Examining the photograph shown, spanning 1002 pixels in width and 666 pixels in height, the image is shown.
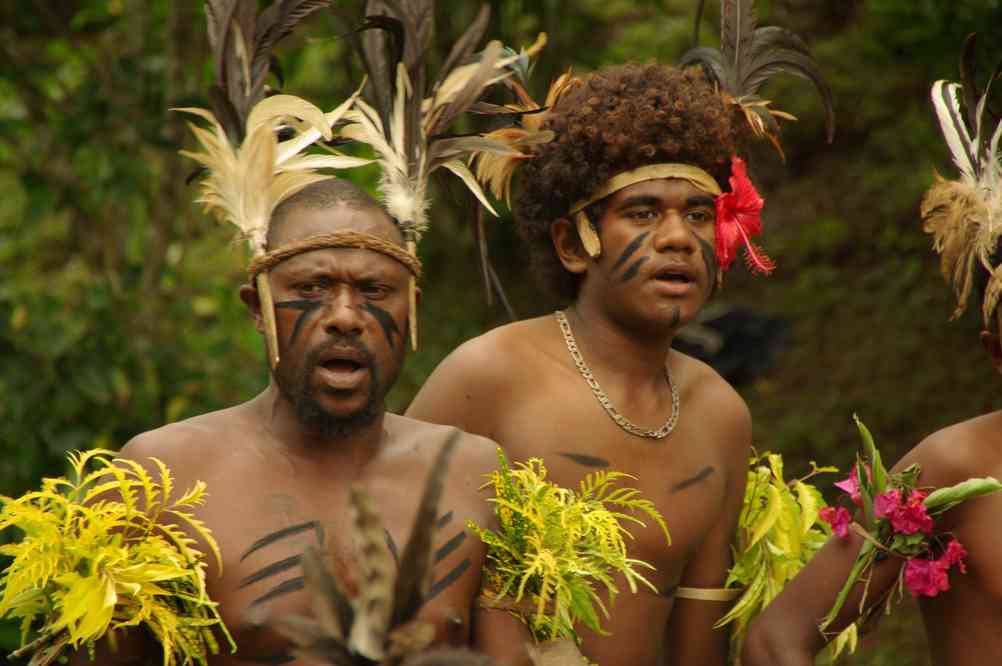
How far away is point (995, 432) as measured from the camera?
416cm

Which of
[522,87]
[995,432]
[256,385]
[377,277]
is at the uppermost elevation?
[522,87]

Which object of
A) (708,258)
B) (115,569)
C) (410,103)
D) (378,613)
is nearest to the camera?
(378,613)

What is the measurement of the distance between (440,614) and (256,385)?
350cm

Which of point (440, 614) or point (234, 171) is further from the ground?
point (234, 171)

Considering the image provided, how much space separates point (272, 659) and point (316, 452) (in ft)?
1.54

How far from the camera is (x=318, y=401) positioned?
3697 millimetres

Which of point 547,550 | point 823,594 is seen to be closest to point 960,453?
point 823,594

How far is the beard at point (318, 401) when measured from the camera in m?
3.68

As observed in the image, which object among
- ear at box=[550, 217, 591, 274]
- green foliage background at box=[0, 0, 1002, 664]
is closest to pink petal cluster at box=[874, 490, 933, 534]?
ear at box=[550, 217, 591, 274]

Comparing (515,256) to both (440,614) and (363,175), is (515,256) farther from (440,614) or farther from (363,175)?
(440,614)

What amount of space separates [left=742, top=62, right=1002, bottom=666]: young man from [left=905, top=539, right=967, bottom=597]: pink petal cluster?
17 mm

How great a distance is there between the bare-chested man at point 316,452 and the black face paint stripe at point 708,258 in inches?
40.5

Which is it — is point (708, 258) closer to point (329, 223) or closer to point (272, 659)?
point (329, 223)

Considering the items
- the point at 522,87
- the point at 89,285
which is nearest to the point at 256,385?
the point at 89,285
